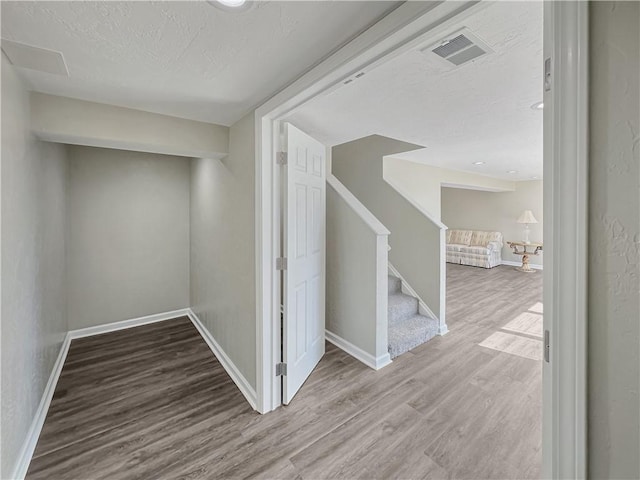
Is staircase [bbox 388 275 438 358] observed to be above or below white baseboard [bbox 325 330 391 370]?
above

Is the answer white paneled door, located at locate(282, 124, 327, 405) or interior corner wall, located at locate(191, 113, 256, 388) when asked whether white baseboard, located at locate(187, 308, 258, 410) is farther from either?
white paneled door, located at locate(282, 124, 327, 405)

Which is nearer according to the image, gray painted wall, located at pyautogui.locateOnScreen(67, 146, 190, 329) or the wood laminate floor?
the wood laminate floor

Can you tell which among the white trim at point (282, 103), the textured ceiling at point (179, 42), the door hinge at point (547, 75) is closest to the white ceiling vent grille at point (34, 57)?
the textured ceiling at point (179, 42)

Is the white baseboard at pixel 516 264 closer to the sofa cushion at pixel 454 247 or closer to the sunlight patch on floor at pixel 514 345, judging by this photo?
the sofa cushion at pixel 454 247

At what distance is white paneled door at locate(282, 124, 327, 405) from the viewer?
7.15 ft

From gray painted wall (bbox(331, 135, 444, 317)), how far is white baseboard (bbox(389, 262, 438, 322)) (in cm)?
4

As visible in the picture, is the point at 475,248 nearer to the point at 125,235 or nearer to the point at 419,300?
the point at 419,300

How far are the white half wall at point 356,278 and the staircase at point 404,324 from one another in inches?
10.8

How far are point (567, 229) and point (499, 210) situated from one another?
349 inches

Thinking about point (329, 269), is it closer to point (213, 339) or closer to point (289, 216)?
point (289, 216)

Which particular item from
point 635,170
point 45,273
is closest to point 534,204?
point 635,170

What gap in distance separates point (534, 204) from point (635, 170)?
858cm

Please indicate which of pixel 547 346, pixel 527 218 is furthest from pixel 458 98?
pixel 527 218

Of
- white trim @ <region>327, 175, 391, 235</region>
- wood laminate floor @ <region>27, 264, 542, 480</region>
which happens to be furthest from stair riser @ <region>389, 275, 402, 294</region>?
white trim @ <region>327, 175, 391, 235</region>
